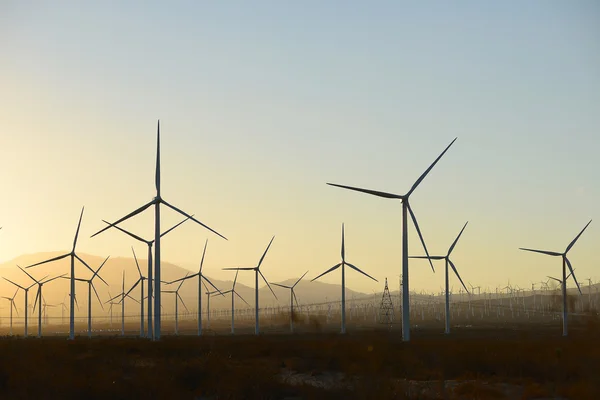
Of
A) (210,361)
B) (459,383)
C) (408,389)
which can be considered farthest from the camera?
(210,361)

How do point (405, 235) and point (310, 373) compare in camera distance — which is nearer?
point (310, 373)

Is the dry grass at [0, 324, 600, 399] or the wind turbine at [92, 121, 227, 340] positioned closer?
the dry grass at [0, 324, 600, 399]

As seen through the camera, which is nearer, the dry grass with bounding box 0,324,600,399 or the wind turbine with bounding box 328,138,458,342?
the dry grass with bounding box 0,324,600,399

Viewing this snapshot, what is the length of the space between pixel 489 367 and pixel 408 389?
13.0m

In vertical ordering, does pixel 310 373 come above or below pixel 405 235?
below

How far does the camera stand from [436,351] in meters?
48.5

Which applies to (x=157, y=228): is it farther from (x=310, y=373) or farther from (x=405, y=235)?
(x=310, y=373)

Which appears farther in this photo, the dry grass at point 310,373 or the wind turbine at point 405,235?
the wind turbine at point 405,235

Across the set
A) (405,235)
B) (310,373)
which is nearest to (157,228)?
(405,235)

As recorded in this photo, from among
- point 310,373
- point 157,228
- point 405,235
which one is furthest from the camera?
point 157,228

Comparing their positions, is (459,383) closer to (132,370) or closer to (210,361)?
(210,361)

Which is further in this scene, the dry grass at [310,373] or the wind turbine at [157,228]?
the wind turbine at [157,228]

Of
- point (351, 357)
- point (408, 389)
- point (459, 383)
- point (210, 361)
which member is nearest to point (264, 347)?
point (351, 357)

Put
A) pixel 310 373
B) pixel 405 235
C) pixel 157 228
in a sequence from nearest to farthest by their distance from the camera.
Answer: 1. pixel 310 373
2. pixel 405 235
3. pixel 157 228
